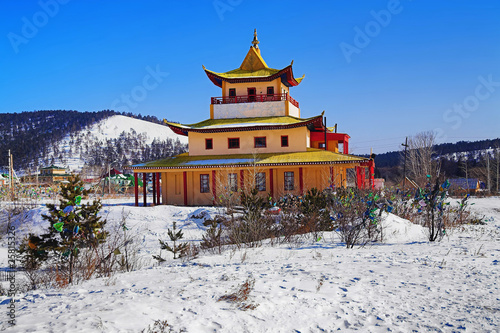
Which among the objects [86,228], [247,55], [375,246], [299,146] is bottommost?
[375,246]

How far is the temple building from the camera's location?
23.8m

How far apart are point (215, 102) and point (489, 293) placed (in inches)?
950

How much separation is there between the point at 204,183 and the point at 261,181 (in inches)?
160

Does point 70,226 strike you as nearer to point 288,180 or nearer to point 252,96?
point 288,180

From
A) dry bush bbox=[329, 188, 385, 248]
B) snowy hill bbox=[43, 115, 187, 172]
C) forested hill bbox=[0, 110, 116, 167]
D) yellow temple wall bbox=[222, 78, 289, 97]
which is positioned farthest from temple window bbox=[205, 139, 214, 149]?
forested hill bbox=[0, 110, 116, 167]

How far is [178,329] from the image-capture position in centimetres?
402

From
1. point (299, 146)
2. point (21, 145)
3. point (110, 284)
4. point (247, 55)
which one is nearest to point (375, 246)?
point (110, 284)

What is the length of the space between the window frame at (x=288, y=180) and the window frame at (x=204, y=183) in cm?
523

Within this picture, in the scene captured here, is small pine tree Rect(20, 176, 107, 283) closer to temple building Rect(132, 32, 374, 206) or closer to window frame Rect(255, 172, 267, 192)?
temple building Rect(132, 32, 374, 206)

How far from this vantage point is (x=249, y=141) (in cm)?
2572

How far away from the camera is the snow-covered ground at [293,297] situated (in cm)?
424

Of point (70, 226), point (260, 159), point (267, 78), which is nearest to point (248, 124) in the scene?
point (260, 159)

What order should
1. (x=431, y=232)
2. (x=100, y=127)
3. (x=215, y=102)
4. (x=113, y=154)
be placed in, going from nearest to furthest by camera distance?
1. (x=431, y=232)
2. (x=215, y=102)
3. (x=113, y=154)
4. (x=100, y=127)

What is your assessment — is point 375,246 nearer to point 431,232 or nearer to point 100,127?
point 431,232
